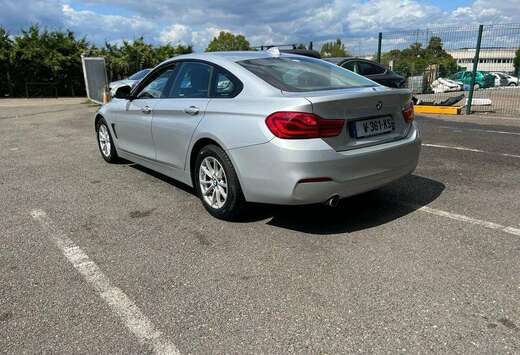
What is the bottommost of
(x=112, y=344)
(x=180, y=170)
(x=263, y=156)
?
(x=112, y=344)

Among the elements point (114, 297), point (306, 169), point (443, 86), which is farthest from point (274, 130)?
point (443, 86)

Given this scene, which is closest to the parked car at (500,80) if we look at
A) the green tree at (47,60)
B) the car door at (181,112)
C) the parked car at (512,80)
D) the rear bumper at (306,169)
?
the parked car at (512,80)

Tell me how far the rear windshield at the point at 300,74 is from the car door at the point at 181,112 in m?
0.50

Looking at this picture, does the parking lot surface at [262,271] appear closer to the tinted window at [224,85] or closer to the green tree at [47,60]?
the tinted window at [224,85]

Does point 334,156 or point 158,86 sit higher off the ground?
point 158,86

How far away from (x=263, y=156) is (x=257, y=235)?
0.74 meters

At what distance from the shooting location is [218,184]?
4.04 m

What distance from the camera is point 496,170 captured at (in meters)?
5.69

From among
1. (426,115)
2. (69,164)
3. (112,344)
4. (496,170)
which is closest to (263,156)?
(112,344)

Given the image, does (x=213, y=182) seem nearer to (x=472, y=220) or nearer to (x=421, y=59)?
(x=472, y=220)

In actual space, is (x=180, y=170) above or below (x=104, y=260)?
above

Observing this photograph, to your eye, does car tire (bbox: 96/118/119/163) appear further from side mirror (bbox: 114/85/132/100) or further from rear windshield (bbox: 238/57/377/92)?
rear windshield (bbox: 238/57/377/92)

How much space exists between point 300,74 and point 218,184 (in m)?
1.31

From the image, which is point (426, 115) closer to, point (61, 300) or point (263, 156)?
point (263, 156)
